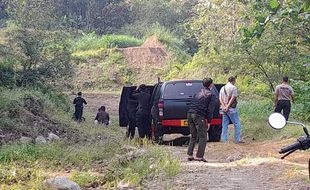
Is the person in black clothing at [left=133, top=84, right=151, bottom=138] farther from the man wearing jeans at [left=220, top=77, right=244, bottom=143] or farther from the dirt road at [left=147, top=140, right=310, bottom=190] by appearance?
the dirt road at [left=147, top=140, right=310, bottom=190]

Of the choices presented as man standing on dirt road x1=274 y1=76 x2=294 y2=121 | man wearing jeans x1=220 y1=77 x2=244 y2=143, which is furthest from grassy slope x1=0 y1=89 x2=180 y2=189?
man standing on dirt road x1=274 y1=76 x2=294 y2=121

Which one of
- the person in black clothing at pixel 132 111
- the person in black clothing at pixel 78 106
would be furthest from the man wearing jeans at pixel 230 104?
the person in black clothing at pixel 78 106

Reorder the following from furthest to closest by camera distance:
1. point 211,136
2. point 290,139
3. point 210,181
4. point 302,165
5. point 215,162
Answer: point 211,136 → point 290,139 → point 215,162 → point 302,165 → point 210,181

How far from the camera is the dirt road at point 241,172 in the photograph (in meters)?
8.20

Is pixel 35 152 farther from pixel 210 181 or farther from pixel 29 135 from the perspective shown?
pixel 210 181

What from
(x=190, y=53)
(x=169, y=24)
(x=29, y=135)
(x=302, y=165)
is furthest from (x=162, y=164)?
(x=169, y=24)

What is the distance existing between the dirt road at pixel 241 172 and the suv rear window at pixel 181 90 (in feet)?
7.24

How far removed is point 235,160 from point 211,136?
3.54 m

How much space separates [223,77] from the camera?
109 ft

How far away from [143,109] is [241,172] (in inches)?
215

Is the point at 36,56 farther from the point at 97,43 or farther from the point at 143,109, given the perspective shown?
the point at 97,43

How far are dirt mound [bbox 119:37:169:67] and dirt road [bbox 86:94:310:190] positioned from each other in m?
33.3

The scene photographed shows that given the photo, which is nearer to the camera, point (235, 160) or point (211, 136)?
point (235, 160)

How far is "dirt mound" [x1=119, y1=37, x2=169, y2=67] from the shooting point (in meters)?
45.2
